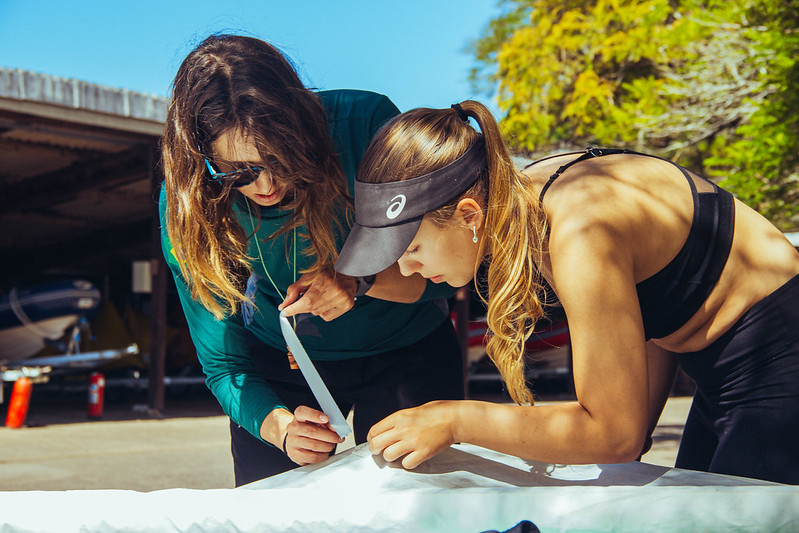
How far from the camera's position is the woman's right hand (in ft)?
5.24

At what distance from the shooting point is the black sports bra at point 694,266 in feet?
4.72

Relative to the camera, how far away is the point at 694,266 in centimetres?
145

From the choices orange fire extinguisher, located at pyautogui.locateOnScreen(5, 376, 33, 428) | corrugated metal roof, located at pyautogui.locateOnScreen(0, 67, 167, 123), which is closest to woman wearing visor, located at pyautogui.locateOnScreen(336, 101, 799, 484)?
Answer: corrugated metal roof, located at pyautogui.locateOnScreen(0, 67, 167, 123)

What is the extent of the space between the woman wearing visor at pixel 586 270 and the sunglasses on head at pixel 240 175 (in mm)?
256

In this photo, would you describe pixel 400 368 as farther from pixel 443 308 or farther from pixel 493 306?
pixel 493 306

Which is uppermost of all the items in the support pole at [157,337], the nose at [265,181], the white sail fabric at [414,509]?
the nose at [265,181]

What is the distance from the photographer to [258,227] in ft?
5.98

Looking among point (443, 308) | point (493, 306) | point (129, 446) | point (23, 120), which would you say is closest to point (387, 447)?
point (493, 306)

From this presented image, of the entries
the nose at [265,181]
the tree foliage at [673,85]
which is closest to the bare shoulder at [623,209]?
the nose at [265,181]

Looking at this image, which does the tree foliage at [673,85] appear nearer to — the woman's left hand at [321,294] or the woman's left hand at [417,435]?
the woman's left hand at [321,294]

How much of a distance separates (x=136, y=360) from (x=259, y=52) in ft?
34.3

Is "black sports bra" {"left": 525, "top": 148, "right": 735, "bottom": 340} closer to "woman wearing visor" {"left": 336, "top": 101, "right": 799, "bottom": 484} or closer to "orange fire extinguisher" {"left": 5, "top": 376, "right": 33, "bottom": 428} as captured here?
"woman wearing visor" {"left": 336, "top": 101, "right": 799, "bottom": 484}

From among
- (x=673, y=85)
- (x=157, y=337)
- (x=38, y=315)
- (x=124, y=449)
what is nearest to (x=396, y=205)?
(x=124, y=449)

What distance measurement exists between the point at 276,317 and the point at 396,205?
2.35ft
